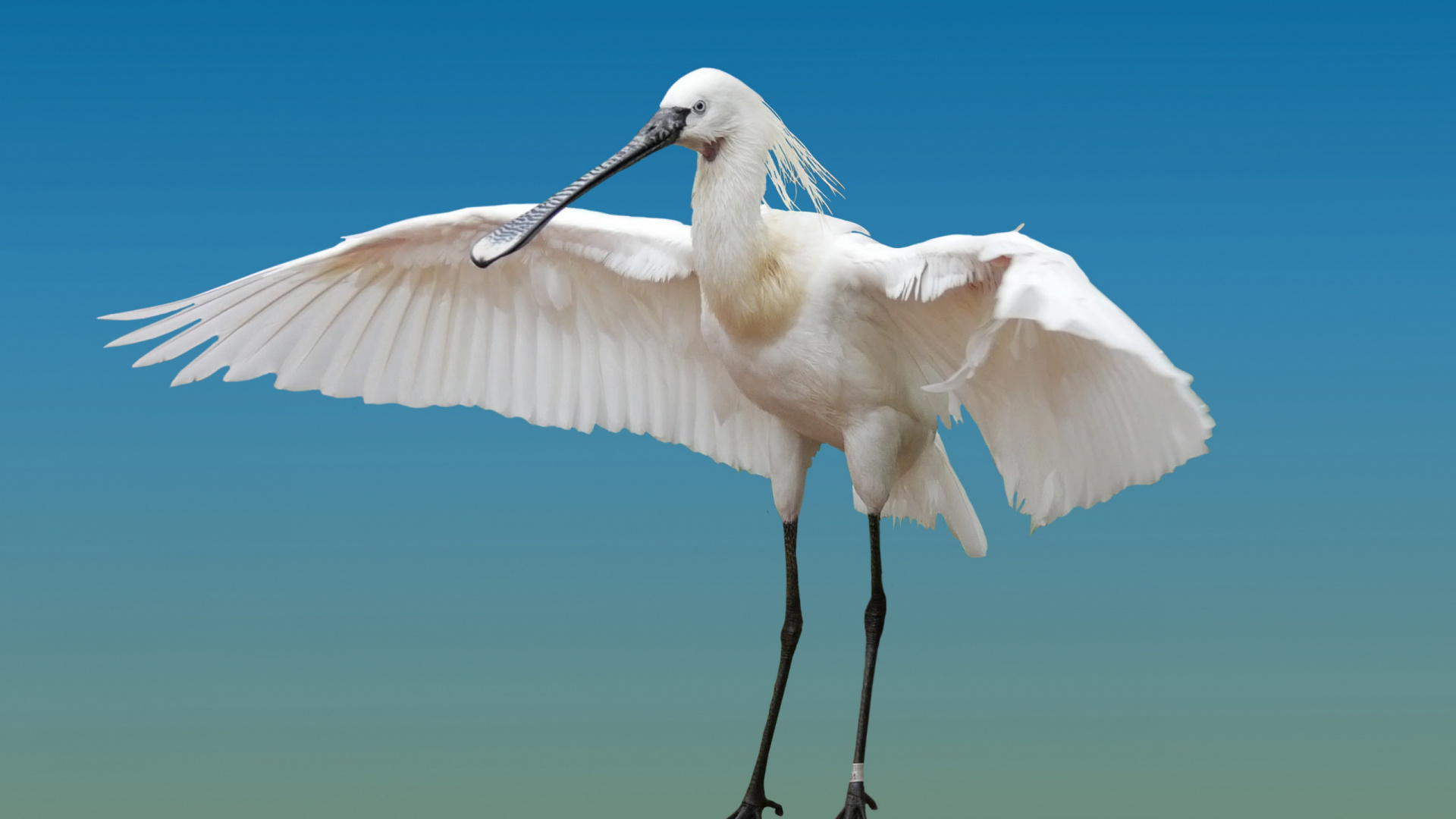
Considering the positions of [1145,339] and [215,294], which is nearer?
[1145,339]

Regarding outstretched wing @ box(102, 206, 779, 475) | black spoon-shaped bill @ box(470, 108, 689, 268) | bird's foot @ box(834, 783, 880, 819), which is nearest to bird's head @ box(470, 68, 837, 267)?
black spoon-shaped bill @ box(470, 108, 689, 268)

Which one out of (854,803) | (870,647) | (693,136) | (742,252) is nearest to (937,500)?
(870,647)

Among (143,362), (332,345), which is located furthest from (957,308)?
(143,362)

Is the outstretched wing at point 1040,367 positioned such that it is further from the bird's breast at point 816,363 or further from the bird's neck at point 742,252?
the bird's neck at point 742,252

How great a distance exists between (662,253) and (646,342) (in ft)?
1.52

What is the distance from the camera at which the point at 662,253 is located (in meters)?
5.15

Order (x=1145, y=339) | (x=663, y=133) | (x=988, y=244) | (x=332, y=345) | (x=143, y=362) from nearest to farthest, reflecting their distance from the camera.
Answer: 1. (x=1145, y=339)
2. (x=988, y=244)
3. (x=663, y=133)
4. (x=143, y=362)
5. (x=332, y=345)

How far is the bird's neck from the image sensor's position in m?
4.72

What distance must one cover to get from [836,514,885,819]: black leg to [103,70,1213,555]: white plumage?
209 millimetres

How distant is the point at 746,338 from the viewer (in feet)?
15.8

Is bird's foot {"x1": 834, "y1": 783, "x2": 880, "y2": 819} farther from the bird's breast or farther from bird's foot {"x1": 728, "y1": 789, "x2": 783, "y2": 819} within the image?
the bird's breast

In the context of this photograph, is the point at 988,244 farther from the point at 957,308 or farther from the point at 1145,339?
the point at 1145,339

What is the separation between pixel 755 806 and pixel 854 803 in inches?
15.1

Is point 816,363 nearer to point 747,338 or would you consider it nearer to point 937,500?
point 747,338
